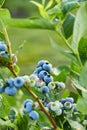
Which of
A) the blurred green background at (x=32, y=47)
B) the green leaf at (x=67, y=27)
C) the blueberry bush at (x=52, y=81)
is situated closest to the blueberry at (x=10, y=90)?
the blueberry bush at (x=52, y=81)

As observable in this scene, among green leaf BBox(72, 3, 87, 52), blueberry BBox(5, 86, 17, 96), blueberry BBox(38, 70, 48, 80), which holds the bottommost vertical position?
blueberry BBox(38, 70, 48, 80)

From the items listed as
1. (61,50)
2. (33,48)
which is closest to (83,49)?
(61,50)

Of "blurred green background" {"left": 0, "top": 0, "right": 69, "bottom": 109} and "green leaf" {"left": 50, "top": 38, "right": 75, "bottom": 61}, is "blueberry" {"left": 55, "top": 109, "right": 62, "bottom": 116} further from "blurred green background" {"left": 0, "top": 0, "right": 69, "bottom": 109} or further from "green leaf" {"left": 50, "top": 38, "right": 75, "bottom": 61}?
"blurred green background" {"left": 0, "top": 0, "right": 69, "bottom": 109}

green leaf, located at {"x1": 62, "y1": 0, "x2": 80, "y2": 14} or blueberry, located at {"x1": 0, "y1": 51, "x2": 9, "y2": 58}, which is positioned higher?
green leaf, located at {"x1": 62, "y1": 0, "x2": 80, "y2": 14}

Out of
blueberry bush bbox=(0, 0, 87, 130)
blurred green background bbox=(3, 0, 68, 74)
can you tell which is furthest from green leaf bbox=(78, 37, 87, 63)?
blurred green background bbox=(3, 0, 68, 74)

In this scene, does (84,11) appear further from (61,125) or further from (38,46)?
(38,46)

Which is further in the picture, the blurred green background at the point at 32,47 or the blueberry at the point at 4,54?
the blurred green background at the point at 32,47

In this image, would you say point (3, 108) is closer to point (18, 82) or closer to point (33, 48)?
point (18, 82)

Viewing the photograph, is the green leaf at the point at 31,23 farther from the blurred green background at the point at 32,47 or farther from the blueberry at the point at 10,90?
the blurred green background at the point at 32,47
